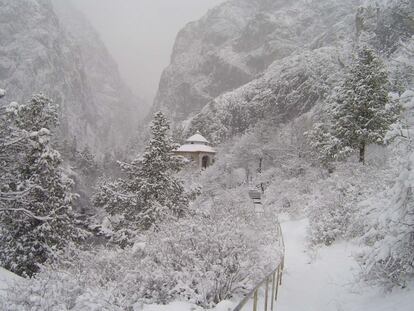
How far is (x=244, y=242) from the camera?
8.12m

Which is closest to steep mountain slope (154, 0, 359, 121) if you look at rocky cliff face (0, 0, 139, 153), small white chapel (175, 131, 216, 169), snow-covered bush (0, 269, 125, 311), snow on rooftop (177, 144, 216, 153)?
snow on rooftop (177, 144, 216, 153)

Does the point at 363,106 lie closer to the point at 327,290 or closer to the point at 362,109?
the point at 362,109

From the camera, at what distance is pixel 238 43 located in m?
145

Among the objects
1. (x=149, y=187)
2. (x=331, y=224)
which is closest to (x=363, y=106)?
(x=331, y=224)

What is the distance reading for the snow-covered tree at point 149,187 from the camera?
1845cm

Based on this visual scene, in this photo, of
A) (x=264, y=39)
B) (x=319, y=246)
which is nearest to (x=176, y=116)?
(x=264, y=39)

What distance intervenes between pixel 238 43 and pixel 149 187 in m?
138

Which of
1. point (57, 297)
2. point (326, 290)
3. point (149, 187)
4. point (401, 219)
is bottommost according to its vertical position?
point (326, 290)

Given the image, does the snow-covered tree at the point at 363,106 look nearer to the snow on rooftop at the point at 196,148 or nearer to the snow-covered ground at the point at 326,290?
the snow-covered ground at the point at 326,290

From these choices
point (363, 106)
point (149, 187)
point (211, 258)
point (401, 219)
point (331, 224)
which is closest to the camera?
point (401, 219)

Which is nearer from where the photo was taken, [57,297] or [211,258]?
[57,297]

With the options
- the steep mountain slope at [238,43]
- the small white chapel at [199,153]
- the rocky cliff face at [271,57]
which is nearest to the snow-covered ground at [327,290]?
the rocky cliff face at [271,57]

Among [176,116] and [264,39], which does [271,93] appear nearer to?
[264,39]

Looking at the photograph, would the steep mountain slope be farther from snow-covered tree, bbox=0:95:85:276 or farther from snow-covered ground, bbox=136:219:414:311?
snow-covered ground, bbox=136:219:414:311
